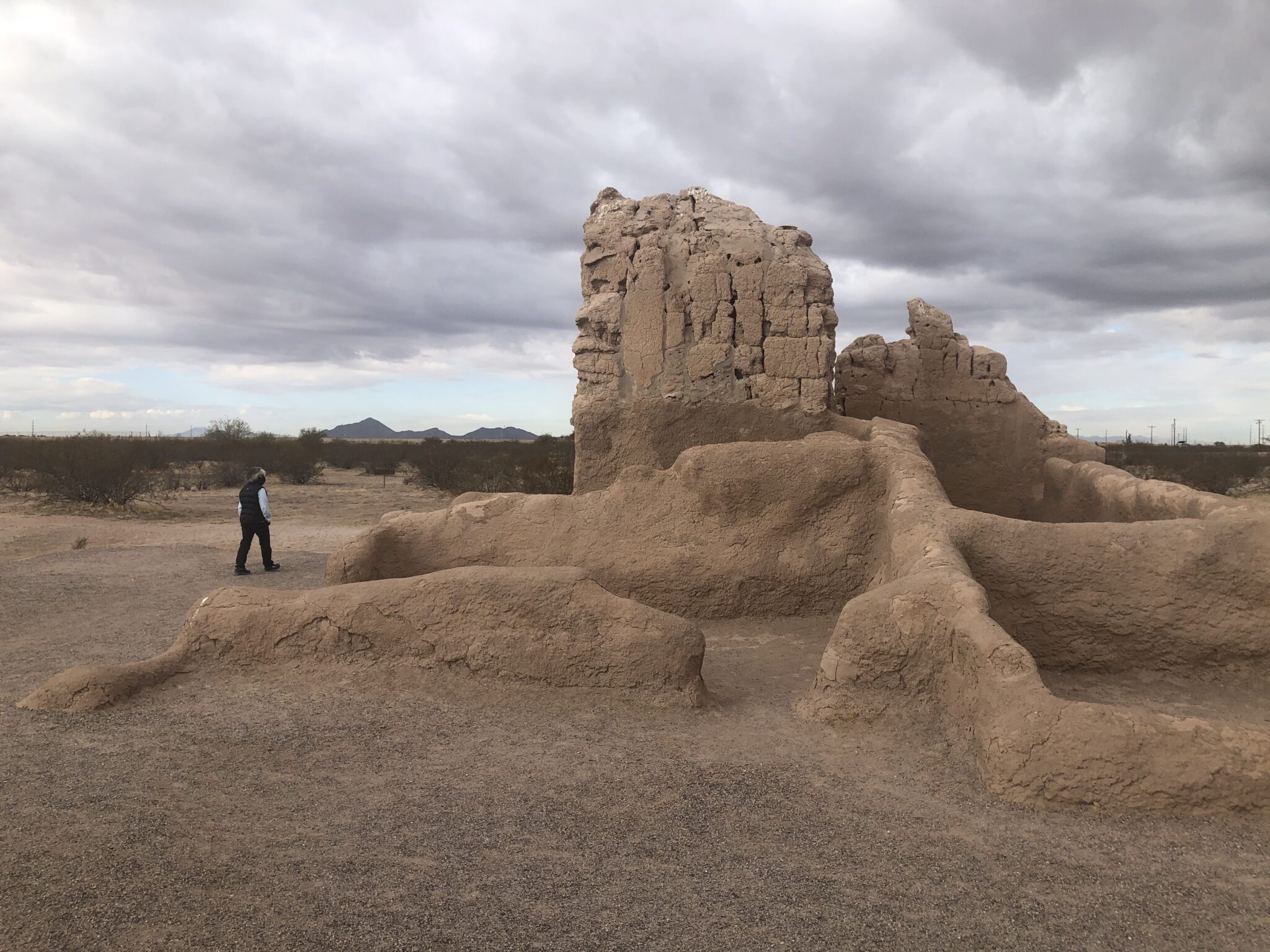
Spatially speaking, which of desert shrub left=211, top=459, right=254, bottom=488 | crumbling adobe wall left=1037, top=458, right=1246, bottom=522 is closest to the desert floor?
crumbling adobe wall left=1037, top=458, right=1246, bottom=522

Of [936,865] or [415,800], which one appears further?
[415,800]

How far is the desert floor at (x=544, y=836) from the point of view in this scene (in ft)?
8.30

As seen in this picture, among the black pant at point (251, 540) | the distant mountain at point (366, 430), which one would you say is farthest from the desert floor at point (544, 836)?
the distant mountain at point (366, 430)

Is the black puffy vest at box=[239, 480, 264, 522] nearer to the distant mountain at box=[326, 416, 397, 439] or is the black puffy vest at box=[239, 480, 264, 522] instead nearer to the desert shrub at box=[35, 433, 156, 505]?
the desert shrub at box=[35, 433, 156, 505]

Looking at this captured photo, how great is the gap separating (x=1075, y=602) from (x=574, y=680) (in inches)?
111

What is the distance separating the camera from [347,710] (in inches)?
172

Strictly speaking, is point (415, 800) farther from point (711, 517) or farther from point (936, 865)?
point (711, 517)

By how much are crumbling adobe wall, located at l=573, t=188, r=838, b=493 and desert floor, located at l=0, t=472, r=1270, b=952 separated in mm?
2531

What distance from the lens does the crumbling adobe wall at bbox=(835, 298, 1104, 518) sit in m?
8.24

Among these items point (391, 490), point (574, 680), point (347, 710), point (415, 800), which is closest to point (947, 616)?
point (574, 680)

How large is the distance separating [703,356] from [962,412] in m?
3.07

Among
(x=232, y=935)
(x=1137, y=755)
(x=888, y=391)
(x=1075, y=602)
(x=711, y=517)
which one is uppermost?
(x=888, y=391)

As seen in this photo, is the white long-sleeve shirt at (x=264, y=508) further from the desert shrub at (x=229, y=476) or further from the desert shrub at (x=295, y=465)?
the desert shrub at (x=295, y=465)

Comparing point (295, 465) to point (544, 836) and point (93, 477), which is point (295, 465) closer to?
point (93, 477)
